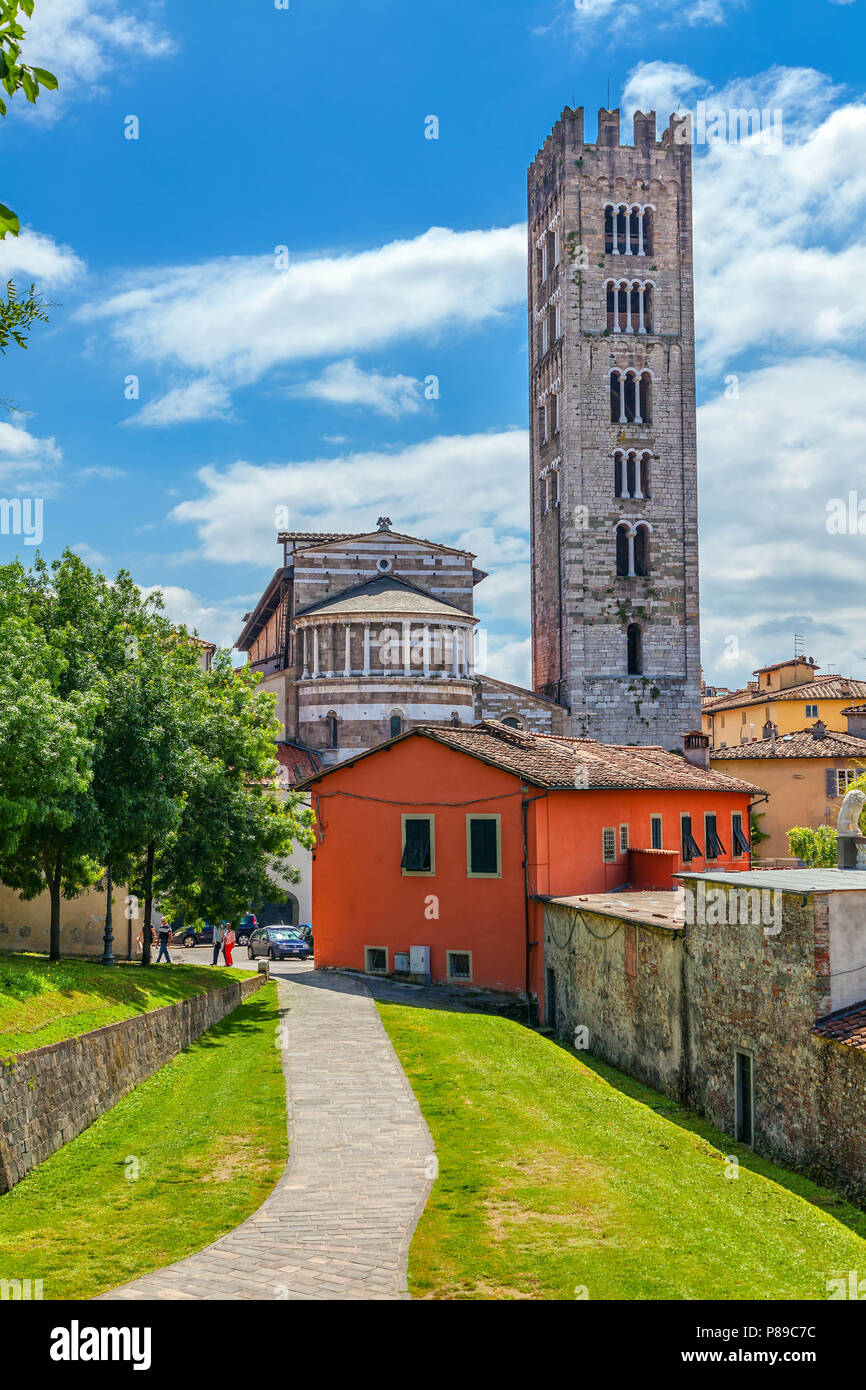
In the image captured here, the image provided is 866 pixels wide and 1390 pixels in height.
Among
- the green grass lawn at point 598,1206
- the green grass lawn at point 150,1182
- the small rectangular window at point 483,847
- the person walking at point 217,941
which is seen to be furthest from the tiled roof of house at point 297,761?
the green grass lawn at point 598,1206

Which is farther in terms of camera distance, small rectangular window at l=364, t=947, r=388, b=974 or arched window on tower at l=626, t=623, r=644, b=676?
arched window on tower at l=626, t=623, r=644, b=676

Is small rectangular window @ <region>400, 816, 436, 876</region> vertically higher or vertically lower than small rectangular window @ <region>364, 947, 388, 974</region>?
higher

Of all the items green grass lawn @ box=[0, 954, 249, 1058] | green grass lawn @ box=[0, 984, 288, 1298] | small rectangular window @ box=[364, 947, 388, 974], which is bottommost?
green grass lawn @ box=[0, 984, 288, 1298]

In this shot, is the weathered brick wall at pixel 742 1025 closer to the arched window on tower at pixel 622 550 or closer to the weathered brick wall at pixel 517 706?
the weathered brick wall at pixel 517 706

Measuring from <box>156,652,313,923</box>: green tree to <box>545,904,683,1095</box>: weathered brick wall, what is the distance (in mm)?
6947

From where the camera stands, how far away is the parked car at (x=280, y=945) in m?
41.2

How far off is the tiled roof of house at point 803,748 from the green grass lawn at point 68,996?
39281 millimetres

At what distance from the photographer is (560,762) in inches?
1219

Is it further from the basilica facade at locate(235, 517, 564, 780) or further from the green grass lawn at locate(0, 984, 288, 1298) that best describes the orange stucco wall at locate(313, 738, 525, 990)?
the basilica facade at locate(235, 517, 564, 780)

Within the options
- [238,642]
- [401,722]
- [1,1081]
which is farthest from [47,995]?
[238,642]

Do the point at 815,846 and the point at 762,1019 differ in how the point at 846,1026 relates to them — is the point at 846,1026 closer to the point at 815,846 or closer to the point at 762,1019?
the point at 762,1019

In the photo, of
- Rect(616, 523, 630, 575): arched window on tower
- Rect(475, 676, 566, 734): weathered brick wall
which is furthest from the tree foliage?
Rect(616, 523, 630, 575): arched window on tower

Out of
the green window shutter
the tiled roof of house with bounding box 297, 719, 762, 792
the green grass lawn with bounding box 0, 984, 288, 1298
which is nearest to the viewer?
the green grass lawn with bounding box 0, 984, 288, 1298

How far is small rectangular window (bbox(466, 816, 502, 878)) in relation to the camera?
29141 millimetres
